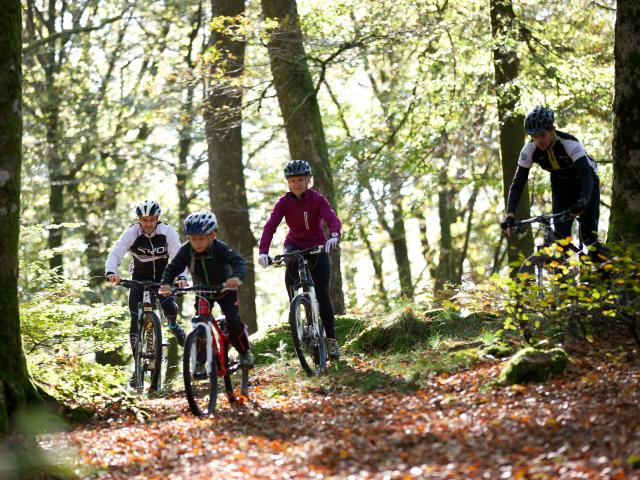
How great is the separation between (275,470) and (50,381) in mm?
3224

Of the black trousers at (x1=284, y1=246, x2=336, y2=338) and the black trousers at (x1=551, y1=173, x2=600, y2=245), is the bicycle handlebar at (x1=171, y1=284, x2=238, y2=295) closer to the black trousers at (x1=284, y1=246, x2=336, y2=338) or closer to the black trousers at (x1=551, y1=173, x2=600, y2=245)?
the black trousers at (x1=284, y1=246, x2=336, y2=338)

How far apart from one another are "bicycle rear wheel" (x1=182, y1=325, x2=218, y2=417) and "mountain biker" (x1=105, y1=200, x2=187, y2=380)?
2.11m

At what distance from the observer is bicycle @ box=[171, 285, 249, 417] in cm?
760

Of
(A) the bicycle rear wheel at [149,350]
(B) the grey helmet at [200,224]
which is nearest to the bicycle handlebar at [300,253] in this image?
(B) the grey helmet at [200,224]

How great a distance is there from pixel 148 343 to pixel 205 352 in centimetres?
222

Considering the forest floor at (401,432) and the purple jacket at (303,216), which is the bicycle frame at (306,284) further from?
the forest floor at (401,432)

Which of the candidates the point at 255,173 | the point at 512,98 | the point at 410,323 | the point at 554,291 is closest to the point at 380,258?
the point at 255,173

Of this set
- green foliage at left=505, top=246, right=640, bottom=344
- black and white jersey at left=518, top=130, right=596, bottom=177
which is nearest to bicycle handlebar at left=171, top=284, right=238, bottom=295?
green foliage at left=505, top=246, right=640, bottom=344

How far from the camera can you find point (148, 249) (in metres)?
9.96

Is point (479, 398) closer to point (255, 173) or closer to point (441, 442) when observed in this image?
point (441, 442)

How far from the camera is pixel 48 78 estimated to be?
2303 centimetres

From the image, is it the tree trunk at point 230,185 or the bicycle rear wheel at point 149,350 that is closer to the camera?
the bicycle rear wheel at point 149,350

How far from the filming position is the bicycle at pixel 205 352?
7.60 m

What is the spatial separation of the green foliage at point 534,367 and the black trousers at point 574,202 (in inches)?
66.4
